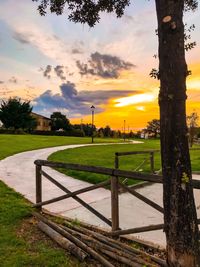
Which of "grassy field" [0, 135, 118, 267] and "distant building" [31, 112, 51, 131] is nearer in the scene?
"grassy field" [0, 135, 118, 267]

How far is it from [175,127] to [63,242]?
125 inches

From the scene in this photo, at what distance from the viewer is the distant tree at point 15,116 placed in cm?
7269

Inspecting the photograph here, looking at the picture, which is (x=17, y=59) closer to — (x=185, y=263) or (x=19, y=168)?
(x=19, y=168)

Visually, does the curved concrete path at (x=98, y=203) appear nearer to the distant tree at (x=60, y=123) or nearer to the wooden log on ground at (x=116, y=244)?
the wooden log on ground at (x=116, y=244)

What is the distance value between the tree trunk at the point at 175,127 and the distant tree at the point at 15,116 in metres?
70.7

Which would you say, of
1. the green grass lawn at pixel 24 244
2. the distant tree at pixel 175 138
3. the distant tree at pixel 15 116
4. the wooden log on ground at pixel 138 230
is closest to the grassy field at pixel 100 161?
the green grass lawn at pixel 24 244

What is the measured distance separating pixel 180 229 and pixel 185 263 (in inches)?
18.9

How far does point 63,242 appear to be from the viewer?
591 cm

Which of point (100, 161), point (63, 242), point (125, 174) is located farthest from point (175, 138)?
point (100, 161)

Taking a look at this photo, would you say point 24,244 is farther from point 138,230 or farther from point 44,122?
point 44,122

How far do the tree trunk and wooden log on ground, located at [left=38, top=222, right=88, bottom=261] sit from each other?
1.87 meters

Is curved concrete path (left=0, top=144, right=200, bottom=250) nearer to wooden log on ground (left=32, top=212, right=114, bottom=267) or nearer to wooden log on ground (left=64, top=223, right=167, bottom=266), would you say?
wooden log on ground (left=64, top=223, right=167, bottom=266)

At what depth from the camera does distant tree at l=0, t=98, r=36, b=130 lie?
72688 millimetres

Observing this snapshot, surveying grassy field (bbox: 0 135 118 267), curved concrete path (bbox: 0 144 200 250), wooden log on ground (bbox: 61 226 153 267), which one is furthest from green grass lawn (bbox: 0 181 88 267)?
curved concrete path (bbox: 0 144 200 250)
